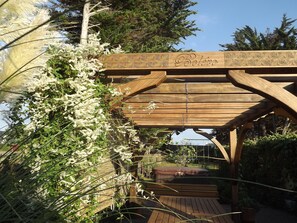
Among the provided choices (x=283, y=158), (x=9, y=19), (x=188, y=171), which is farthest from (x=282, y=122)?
(x=9, y=19)

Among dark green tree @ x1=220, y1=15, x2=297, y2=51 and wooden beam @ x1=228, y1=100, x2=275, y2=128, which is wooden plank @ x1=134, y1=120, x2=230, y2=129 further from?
dark green tree @ x1=220, y1=15, x2=297, y2=51

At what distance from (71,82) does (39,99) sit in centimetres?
32

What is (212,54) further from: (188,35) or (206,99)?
(188,35)

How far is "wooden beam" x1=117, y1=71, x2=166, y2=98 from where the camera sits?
121 inches

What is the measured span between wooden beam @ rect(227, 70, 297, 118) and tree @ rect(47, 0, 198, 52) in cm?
341

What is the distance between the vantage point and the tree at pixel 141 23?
9.13 m

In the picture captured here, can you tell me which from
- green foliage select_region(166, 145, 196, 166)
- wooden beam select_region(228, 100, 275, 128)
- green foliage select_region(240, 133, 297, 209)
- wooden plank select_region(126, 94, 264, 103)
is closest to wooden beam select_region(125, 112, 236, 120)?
wooden beam select_region(228, 100, 275, 128)

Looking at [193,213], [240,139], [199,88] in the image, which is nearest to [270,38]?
[240,139]

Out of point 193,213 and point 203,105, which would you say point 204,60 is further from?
point 193,213

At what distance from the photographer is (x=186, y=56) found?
3.09m

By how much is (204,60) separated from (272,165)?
6094mm

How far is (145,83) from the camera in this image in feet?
10.2

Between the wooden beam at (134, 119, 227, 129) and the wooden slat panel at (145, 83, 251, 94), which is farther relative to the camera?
the wooden beam at (134, 119, 227, 129)

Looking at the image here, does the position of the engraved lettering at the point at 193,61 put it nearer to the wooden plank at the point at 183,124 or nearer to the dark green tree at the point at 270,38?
the wooden plank at the point at 183,124
